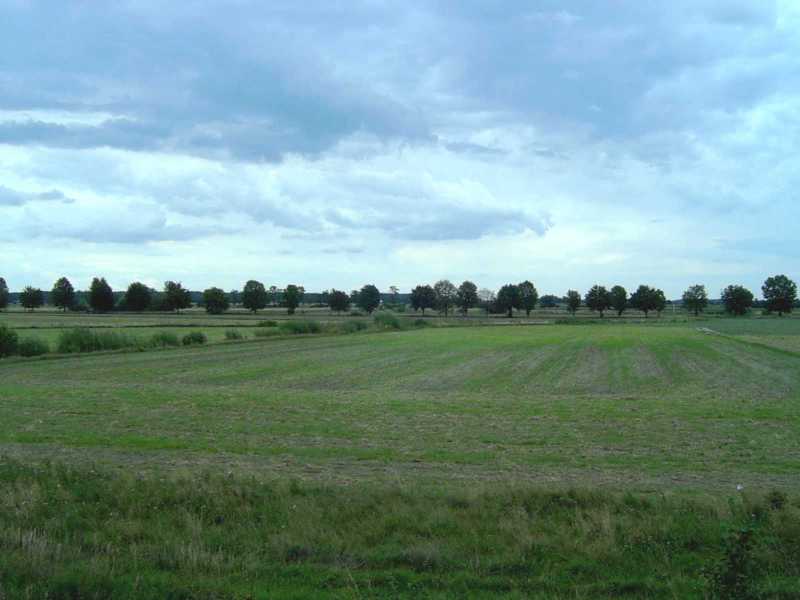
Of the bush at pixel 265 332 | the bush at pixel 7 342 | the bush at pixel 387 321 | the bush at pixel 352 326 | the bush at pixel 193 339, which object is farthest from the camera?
the bush at pixel 387 321

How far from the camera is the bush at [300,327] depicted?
293ft

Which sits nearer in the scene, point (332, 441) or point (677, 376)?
point (332, 441)

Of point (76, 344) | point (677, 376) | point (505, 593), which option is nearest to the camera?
point (505, 593)

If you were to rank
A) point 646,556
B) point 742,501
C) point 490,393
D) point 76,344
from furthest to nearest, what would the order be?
1. point 76,344
2. point 490,393
3. point 742,501
4. point 646,556

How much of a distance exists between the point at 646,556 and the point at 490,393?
22.9 meters

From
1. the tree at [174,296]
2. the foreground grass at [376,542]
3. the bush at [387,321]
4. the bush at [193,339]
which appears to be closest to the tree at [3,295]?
the tree at [174,296]

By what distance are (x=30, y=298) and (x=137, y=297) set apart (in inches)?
1153

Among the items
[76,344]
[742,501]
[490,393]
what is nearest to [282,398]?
[490,393]

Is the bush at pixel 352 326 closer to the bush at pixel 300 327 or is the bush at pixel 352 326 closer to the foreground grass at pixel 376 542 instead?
the bush at pixel 300 327

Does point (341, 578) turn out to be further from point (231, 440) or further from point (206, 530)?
point (231, 440)

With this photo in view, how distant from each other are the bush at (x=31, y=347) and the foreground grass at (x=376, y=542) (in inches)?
1812

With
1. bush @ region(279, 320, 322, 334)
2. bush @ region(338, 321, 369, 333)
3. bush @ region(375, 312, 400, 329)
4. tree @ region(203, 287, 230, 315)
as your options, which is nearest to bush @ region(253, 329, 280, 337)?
bush @ region(279, 320, 322, 334)

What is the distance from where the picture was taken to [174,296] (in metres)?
178

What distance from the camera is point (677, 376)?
38.9 metres
